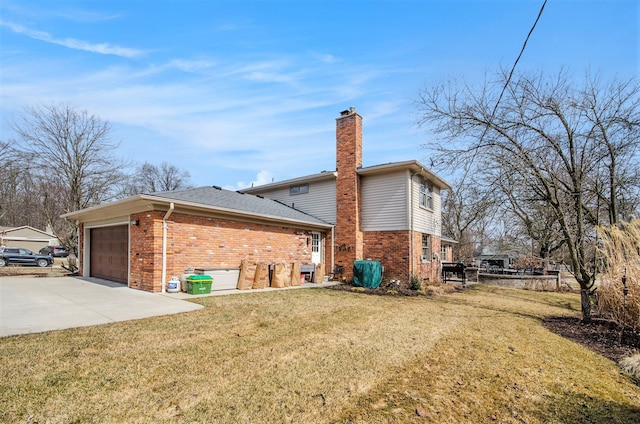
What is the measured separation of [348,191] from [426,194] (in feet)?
12.9

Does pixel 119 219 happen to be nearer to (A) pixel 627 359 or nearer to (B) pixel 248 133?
(B) pixel 248 133

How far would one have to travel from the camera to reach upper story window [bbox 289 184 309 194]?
54.5ft

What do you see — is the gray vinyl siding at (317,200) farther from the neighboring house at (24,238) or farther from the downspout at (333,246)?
the neighboring house at (24,238)

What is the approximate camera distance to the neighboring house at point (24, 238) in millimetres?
32834

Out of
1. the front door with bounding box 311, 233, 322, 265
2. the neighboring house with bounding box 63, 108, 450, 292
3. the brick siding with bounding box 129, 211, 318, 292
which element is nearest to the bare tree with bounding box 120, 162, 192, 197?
the neighboring house with bounding box 63, 108, 450, 292

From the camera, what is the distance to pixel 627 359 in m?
4.80

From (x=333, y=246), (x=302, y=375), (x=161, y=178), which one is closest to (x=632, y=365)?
(x=302, y=375)

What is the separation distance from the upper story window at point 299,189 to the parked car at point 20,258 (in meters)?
19.3

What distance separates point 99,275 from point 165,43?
382 inches

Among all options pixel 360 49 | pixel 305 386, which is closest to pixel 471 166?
pixel 360 49

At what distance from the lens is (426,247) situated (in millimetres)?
15109

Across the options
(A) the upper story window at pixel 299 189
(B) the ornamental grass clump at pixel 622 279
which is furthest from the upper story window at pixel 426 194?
(B) the ornamental grass clump at pixel 622 279

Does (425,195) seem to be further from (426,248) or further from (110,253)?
(110,253)

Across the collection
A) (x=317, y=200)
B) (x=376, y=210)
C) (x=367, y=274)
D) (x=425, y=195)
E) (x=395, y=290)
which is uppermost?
(x=425, y=195)
